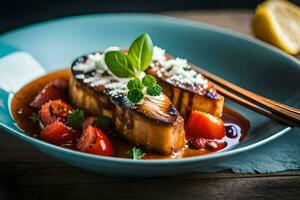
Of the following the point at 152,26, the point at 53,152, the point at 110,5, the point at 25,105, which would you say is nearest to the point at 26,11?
the point at 110,5

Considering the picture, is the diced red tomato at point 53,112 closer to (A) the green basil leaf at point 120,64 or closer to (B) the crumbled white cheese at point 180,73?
(A) the green basil leaf at point 120,64

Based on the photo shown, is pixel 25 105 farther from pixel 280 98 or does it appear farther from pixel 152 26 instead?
pixel 280 98

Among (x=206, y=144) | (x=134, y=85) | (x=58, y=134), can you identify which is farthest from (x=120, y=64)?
(x=206, y=144)

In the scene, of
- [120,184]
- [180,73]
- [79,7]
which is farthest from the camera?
[79,7]

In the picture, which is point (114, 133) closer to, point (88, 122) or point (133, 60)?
point (88, 122)

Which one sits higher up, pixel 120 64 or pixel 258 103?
pixel 120 64
